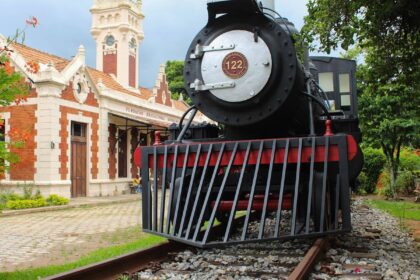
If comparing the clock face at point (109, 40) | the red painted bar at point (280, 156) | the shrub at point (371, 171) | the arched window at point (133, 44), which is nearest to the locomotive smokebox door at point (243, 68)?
the red painted bar at point (280, 156)

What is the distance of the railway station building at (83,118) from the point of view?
51.7 ft

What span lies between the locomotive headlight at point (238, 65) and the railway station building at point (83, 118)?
311 inches

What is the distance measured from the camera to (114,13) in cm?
2519

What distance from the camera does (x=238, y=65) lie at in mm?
5113

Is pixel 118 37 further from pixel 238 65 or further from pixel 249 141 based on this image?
pixel 249 141

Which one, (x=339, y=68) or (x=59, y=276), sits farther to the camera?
(x=339, y=68)

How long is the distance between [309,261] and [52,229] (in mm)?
6480

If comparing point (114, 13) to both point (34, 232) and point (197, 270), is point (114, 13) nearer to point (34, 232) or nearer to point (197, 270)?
point (34, 232)

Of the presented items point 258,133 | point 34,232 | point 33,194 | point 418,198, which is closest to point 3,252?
point 34,232

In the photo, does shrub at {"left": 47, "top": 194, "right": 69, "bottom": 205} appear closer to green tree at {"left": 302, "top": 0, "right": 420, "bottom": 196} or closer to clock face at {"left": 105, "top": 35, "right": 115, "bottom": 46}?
green tree at {"left": 302, "top": 0, "right": 420, "bottom": 196}

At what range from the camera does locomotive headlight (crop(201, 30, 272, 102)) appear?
5.08 m

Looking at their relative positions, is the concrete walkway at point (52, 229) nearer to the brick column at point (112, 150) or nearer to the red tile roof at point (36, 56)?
the brick column at point (112, 150)

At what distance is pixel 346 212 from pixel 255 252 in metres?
1.36

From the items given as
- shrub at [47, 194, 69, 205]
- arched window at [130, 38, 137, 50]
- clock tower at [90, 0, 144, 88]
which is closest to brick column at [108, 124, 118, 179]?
shrub at [47, 194, 69, 205]
